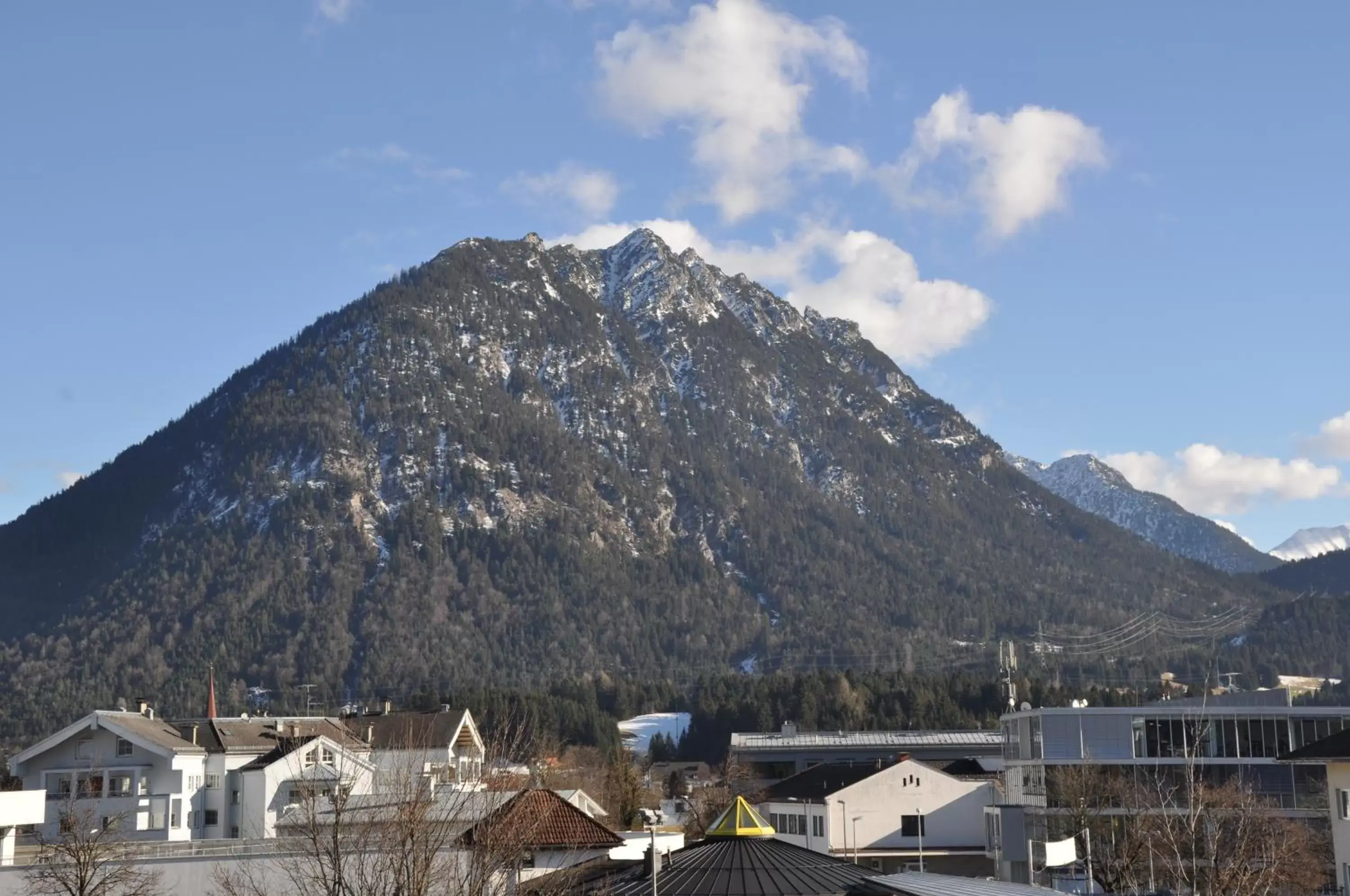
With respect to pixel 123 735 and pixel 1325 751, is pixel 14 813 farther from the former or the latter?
pixel 1325 751

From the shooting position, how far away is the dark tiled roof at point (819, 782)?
103 m

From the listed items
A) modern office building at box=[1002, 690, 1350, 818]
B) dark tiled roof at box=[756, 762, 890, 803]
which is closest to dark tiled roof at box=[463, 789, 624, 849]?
modern office building at box=[1002, 690, 1350, 818]

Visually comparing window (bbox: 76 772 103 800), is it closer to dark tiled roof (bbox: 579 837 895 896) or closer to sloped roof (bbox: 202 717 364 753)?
sloped roof (bbox: 202 717 364 753)

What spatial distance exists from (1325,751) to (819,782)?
60905 mm

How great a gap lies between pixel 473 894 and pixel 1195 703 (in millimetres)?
72357

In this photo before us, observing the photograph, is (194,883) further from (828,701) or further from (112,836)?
(828,701)

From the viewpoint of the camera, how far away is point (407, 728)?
11350 centimetres

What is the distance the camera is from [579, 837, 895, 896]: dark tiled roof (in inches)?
1421

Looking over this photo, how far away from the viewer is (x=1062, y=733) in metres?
87.3

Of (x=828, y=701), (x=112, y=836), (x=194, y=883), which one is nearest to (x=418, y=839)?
(x=194, y=883)

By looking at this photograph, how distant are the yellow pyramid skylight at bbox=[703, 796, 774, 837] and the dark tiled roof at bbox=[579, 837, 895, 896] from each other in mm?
180

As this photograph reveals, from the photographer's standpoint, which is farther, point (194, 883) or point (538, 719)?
point (538, 719)

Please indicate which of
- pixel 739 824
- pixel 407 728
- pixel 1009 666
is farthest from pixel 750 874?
pixel 1009 666

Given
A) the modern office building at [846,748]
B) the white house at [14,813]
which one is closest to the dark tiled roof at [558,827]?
the white house at [14,813]
